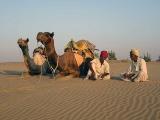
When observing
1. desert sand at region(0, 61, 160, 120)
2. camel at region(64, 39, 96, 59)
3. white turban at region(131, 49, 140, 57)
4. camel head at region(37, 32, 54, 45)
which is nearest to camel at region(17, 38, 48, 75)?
camel at region(64, 39, 96, 59)

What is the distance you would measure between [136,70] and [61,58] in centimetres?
306

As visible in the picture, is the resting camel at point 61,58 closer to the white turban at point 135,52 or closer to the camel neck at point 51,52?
the camel neck at point 51,52

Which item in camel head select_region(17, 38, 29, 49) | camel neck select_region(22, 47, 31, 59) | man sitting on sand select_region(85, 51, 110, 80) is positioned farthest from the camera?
camel neck select_region(22, 47, 31, 59)

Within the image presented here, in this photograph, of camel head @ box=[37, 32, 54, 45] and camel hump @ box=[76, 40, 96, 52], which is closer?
camel head @ box=[37, 32, 54, 45]

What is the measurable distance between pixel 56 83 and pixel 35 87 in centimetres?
87

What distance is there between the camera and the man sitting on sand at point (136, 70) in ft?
40.1

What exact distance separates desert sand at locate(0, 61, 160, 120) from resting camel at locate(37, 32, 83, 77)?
1.28 m

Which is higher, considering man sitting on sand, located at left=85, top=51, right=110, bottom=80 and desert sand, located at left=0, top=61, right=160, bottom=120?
man sitting on sand, located at left=85, top=51, right=110, bottom=80

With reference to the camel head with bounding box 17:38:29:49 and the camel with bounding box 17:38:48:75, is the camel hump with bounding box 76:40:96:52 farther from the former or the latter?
the camel head with bounding box 17:38:29:49

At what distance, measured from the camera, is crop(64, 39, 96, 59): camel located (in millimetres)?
15857

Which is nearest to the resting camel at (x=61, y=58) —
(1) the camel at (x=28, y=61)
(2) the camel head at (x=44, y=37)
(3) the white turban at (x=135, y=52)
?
(2) the camel head at (x=44, y=37)

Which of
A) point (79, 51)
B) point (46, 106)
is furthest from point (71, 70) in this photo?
point (46, 106)

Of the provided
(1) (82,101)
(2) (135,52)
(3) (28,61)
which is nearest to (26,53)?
(3) (28,61)

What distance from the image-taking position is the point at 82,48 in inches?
628
